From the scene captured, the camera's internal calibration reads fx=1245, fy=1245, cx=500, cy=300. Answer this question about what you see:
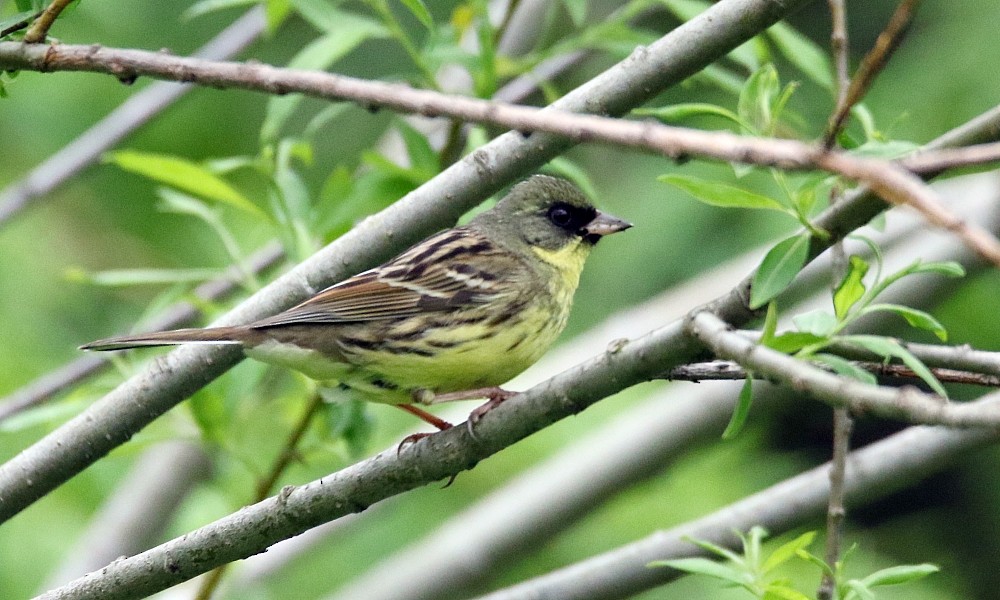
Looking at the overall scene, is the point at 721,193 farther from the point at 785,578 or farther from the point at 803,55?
the point at 803,55

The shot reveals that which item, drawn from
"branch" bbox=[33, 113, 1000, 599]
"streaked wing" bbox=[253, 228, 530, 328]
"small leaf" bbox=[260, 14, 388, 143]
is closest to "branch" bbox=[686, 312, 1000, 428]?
"branch" bbox=[33, 113, 1000, 599]

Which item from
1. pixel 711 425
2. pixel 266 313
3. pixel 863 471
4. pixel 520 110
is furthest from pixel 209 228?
pixel 520 110

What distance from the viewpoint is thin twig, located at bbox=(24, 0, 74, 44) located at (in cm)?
247

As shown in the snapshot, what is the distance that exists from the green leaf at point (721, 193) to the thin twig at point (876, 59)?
523 millimetres

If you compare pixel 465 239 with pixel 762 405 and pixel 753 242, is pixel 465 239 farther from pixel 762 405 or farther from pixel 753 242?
pixel 753 242

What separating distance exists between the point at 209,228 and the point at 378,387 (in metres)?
3.25

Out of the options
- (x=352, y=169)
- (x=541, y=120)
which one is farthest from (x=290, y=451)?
(x=352, y=169)

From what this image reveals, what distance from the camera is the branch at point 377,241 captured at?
103 inches

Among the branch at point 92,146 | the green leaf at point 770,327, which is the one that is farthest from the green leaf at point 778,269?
the branch at point 92,146

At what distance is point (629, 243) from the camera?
668cm

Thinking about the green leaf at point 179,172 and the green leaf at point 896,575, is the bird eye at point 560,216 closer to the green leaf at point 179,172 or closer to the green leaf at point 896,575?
the green leaf at point 179,172

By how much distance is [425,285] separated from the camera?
4.12 m

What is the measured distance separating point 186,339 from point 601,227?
171 centimetres

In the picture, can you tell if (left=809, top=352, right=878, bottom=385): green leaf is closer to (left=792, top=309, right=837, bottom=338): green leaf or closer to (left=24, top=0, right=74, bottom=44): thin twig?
(left=792, top=309, right=837, bottom=338): green leaf
